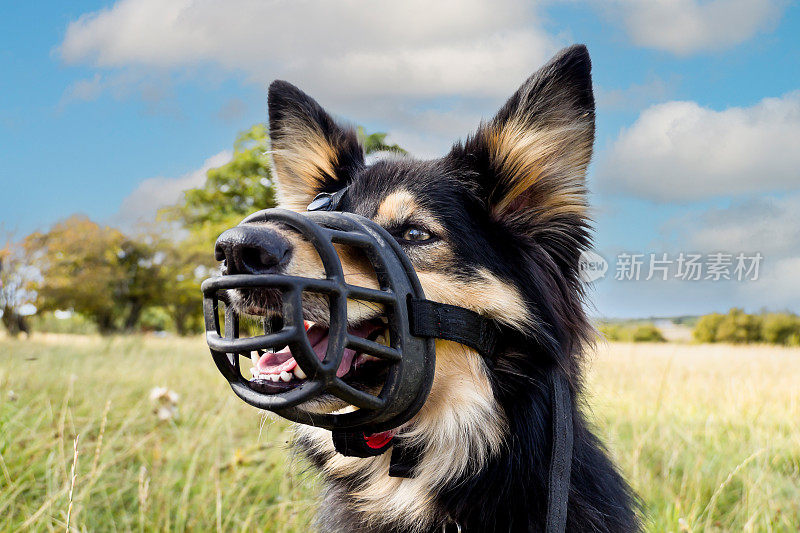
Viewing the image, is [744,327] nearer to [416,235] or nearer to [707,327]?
[707,327]

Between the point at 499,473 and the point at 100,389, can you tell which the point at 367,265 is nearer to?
the point at 499,473

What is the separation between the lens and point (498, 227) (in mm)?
2281

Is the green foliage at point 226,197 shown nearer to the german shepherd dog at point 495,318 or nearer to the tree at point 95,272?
the tree at point 95,272

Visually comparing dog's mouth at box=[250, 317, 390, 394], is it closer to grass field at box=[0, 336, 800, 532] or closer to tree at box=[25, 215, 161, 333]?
grass field at box=[0, 336, 800, 532]

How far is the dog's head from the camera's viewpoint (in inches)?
81.9

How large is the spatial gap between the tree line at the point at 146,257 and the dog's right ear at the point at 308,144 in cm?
1794

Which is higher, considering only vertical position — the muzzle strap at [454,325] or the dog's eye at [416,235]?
the dog's eye at [416,235]

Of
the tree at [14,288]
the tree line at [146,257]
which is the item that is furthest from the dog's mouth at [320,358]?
the tree line at [146,257]

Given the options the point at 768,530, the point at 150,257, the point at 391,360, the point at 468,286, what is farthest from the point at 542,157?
the point at 150,257

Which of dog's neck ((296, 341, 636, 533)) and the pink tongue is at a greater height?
the pink tongue

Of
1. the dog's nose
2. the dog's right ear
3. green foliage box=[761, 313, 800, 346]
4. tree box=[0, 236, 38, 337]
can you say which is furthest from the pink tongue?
green foliage box=[761, 313, 800, 346]

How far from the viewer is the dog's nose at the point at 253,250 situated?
160 centimetres

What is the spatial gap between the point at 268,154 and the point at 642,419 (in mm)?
4737

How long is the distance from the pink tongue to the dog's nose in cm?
32
